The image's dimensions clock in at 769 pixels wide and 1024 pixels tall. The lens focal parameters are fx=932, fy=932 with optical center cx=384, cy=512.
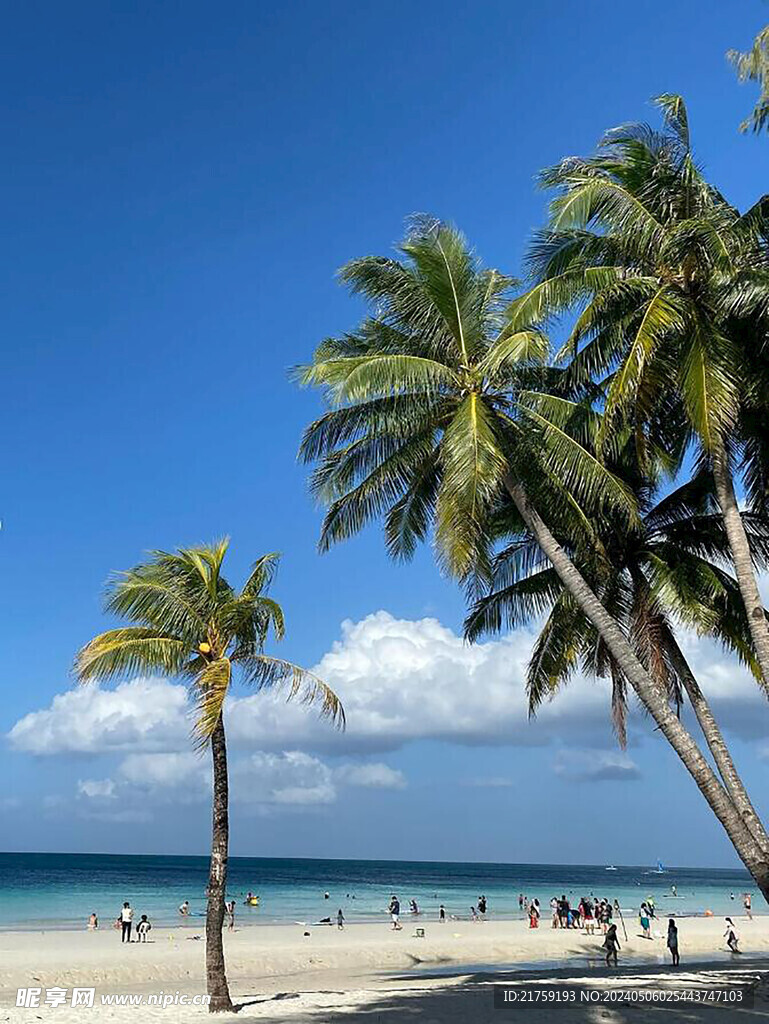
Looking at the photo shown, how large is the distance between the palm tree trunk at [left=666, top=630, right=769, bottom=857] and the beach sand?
2.34 metres

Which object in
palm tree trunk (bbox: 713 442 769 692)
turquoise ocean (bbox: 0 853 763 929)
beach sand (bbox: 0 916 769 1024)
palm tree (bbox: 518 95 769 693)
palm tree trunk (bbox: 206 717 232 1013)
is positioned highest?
palm tree (bbox: 518 95 769 693)

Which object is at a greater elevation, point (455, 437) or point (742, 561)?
point (455, 437)

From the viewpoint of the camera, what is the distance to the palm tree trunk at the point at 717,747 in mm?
12359

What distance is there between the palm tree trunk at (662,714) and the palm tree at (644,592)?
75.7 inches

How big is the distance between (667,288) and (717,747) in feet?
22.2

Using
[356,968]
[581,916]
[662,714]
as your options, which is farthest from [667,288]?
[581,916]

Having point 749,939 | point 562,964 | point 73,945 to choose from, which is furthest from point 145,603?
point 749,939

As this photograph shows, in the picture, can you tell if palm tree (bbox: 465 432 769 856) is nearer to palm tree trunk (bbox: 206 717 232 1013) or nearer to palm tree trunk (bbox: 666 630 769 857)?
palm tree trunk (bbox: 666 630 769 857)

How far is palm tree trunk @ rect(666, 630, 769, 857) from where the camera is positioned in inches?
487

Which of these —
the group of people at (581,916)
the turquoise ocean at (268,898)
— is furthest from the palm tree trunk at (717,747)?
the turquoise ocean at (268,898)

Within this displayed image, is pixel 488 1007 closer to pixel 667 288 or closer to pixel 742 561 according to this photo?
pixel 742 561

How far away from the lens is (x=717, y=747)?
13688 millimetres

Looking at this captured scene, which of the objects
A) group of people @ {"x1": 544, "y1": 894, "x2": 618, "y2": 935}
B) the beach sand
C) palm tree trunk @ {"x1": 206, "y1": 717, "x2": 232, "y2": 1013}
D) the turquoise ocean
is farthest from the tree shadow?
the turquoise ocean

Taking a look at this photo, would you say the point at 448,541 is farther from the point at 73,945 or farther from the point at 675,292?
the point at 73,945
